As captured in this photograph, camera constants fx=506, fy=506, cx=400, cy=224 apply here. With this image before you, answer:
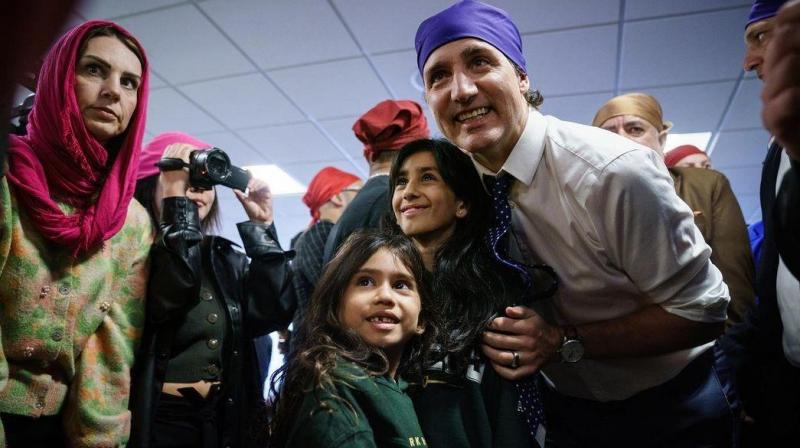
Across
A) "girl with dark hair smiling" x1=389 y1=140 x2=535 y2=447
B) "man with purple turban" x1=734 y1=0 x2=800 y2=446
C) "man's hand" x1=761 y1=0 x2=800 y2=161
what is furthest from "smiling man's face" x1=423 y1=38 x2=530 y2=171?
"man's hand" x1=761 y1=0 x2=800 y2=161

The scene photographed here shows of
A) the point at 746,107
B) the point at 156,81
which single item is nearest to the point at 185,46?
the point at 156,81

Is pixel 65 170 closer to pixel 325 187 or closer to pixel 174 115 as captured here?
pixel 325 187

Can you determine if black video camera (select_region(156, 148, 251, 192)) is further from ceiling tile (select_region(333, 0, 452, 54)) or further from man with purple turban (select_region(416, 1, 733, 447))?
ceiling tile (select_region(333, 0, 452, 54))

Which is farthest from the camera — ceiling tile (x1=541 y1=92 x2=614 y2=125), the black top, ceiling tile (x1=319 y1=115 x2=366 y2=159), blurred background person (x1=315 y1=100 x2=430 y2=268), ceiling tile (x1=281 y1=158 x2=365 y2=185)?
ceiling tile (x1=281 y1=158 x2=365 y2=185)

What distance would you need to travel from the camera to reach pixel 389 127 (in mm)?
1728

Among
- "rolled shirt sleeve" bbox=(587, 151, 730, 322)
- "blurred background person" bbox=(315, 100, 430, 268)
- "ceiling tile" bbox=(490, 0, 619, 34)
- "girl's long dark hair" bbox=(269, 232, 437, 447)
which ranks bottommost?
"girl's long dark hair" bbox=(269, 232, 437, 447)

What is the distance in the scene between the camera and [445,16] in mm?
1189

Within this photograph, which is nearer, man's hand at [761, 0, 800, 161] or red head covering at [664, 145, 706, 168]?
man's hand at [761, 0, 800, 161]

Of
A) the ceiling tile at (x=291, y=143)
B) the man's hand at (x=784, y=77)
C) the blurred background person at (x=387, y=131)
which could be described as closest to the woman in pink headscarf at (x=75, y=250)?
the blurred background person at (x=387, y=131)

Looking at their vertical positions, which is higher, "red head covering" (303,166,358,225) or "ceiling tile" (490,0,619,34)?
"ceiling tile" (490,0,619,34)

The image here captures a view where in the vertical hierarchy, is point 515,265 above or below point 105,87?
below

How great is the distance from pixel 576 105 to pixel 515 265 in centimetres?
316

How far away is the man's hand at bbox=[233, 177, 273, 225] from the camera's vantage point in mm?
1607

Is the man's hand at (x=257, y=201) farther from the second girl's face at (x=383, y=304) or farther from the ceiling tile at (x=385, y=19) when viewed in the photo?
the ceiling tile at (x=385, y=19)
